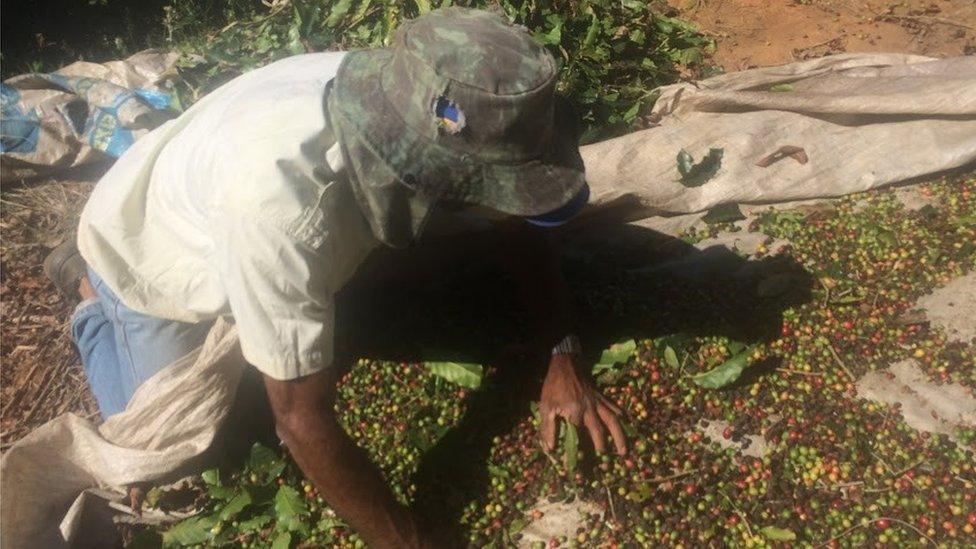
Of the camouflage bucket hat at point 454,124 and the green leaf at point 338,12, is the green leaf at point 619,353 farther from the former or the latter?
the green leaf at point 338,12

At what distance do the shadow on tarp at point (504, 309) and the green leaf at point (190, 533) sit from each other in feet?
2.75

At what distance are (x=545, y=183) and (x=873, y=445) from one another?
181 cm

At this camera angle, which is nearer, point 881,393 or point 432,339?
point 881,393

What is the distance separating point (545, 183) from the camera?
2.05m

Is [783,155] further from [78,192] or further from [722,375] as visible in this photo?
[78,192]

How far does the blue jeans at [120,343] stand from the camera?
2900 millimetres

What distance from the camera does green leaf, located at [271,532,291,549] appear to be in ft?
9.14

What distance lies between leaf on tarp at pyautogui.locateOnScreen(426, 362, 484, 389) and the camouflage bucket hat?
109 cm

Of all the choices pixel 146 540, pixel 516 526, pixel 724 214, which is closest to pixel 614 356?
pixel 516 526

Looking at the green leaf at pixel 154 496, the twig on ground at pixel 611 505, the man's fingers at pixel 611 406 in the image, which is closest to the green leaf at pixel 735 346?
the man's fingers at pixel 611 406

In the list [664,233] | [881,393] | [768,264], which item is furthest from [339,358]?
[881,393]

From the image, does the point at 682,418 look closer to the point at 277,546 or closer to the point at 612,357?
the point at 612,357

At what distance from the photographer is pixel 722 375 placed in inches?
119

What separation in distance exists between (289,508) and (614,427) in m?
1.26
